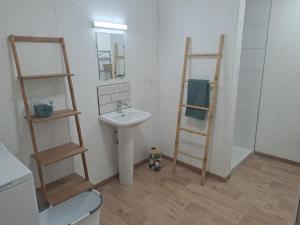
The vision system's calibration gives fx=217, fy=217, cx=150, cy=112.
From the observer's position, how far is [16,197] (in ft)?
4.19

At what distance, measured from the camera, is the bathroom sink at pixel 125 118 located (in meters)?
2.27

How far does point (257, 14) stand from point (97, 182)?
3.08 meters

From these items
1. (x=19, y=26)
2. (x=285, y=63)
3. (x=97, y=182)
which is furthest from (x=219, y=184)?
(x=19, y=26)

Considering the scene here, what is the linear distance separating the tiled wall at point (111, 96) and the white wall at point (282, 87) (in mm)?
1972

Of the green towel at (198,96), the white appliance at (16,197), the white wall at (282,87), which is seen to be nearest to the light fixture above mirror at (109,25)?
the green towel at (198,96)

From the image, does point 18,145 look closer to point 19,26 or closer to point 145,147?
point 19,26

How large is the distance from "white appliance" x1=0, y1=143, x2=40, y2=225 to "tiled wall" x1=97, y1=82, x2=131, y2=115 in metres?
1.20

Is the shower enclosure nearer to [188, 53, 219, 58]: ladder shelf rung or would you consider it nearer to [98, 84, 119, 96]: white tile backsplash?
[188, 53, 219, 58]: ladder shelf rung

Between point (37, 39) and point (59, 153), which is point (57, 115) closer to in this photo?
point (59, 153)

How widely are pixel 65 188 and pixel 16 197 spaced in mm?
779

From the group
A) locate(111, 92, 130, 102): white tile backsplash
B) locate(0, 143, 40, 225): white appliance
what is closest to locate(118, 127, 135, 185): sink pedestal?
locate(111, 92, 130, 102): white tile backsplash

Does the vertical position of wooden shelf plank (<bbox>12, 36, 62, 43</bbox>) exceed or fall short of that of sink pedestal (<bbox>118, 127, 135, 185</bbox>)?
it exceeds it

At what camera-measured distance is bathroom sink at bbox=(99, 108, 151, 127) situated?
227 centimetres

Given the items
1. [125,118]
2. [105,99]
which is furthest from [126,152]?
[105,99]
